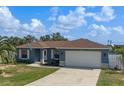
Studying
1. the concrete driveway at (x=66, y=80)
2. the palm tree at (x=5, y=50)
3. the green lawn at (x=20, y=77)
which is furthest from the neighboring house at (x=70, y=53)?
the palm tree at (x=5, y=50)

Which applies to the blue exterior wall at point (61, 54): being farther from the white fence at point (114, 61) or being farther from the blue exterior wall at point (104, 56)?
the white fence at point (114, 61)

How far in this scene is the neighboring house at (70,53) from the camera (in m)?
30.0

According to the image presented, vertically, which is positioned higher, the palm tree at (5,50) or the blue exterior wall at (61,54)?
the palm tree at (5,50)

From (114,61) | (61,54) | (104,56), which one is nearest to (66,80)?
(104,56)

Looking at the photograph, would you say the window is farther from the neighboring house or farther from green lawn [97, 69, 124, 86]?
green lawn [97, 69, 124, 86]

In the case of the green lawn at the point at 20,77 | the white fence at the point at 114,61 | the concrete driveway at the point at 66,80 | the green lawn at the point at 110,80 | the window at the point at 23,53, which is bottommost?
the green lawn at the point at 110,80

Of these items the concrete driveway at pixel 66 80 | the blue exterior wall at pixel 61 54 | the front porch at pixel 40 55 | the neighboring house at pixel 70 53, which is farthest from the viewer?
the front porch at pixel 40 55

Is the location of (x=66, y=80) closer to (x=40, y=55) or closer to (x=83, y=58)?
(x=83, y=58)

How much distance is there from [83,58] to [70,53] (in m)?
1.58

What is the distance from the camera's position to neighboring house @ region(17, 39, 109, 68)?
1182 inches

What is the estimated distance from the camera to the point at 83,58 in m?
30.8

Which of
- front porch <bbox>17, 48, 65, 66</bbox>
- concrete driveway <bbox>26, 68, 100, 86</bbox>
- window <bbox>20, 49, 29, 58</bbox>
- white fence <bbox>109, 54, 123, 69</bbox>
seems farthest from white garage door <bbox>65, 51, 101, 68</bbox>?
concrete driveway <bbox>26, 68, 100, 86</bbox>
